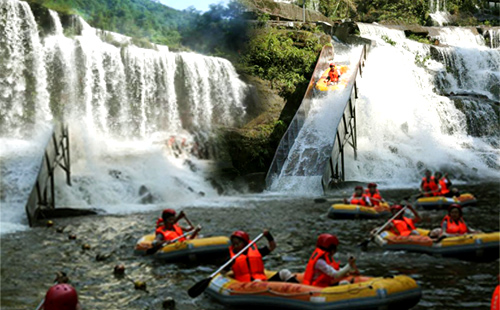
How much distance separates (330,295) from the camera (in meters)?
7.37

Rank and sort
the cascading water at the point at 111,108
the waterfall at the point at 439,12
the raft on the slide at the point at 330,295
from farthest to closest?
the waterfall at the point at 439,12, the cascading water at the point at 111,108, the raft on the slide at the point at 330,295

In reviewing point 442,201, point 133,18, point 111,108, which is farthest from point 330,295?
point 133,18

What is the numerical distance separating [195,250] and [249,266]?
8.64 feet

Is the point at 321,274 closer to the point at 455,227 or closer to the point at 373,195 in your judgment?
the point at 455,227

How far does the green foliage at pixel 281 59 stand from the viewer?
28.1 m

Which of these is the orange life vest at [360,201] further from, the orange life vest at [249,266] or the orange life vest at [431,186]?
the orange life vest at [249,266]

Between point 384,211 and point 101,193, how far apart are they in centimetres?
935

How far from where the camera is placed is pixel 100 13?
3881 cm

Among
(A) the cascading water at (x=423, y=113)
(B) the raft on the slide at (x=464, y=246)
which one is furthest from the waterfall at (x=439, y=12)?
(B) the raft on the slide at (x=464, y=246)

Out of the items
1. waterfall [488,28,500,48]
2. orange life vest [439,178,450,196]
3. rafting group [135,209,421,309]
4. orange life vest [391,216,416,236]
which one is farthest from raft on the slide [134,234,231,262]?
waterfall [488,28,500,48]

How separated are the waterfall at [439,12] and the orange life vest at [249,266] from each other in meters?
44.6

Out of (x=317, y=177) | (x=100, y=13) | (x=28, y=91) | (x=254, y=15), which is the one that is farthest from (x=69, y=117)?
(x=100, y=13)

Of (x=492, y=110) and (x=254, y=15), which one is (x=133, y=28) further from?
(x=492, y=110)

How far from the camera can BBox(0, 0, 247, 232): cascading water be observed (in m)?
20.3
